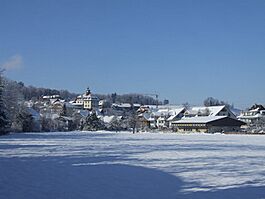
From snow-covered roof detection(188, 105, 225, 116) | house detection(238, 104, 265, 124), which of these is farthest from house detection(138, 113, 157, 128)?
house detection(238, 104, 265, 124)

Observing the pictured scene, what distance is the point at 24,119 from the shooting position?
65562mm

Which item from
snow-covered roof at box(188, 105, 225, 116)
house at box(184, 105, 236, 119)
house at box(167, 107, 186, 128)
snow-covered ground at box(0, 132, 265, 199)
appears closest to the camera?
snow-covered ground at box(0, 132, 265, 199)

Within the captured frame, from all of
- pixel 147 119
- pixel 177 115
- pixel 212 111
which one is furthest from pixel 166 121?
pixel 212 111

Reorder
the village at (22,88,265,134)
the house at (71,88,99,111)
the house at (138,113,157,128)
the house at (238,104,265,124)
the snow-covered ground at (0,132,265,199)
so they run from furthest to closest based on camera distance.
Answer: the house at (71,88,99,111), the house at (138,113,157,128), the house at (238,104,265,124), the village at (22,88,265,134), the snow-covered ground at (0,132,265,199)

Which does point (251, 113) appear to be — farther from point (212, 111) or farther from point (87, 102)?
point (87, 102)

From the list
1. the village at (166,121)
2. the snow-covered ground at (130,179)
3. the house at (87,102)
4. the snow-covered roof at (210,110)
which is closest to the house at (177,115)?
the village at (166,121)

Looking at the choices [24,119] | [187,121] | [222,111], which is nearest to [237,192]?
[24,119]

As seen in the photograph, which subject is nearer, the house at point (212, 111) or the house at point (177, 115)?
the house at point (212, 111)

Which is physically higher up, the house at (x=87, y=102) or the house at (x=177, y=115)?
the house at (x=87, y=102)

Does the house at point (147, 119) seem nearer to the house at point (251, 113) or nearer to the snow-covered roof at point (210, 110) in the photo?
the snow-covered roof at point (210, 110)

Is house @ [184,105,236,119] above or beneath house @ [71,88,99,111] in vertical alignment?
beneath

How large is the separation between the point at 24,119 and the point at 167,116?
205 ft

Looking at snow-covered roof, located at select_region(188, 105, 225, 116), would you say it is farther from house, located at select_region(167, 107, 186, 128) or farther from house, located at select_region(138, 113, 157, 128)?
house, located at select_region(138, 113, 157, 128)

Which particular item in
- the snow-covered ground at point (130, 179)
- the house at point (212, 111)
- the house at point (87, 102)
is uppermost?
the house at point (87, 102)
